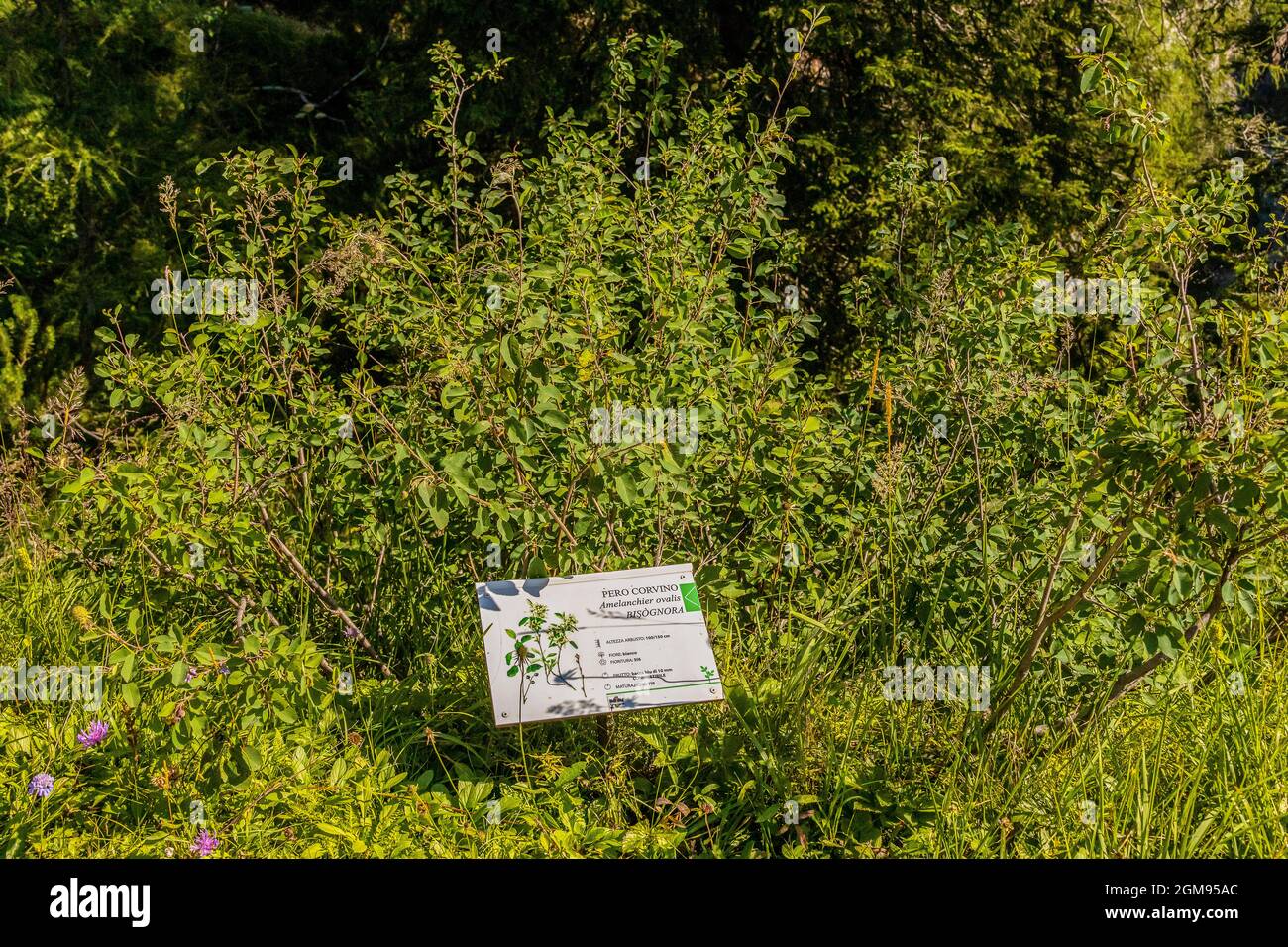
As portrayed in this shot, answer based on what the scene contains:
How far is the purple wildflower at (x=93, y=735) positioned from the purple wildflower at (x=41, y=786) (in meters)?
0.12

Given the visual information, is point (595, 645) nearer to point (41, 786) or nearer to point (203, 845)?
point (203, 845)

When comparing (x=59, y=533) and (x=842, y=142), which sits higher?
(x=842, y=142)

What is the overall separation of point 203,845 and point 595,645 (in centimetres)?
102

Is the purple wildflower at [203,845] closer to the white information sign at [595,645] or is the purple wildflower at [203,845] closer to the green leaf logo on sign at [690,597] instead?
the white information sign at [595,645]

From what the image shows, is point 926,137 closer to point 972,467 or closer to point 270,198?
point 972,467

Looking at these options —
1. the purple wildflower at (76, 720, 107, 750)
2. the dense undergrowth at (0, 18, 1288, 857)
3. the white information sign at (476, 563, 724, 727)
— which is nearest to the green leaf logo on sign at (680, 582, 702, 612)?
the white information sign at (476, 563, 724, 727)

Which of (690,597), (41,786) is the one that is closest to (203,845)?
(41,786)

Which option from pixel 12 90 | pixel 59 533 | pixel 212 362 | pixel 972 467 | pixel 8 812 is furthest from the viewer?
pixel 12 90

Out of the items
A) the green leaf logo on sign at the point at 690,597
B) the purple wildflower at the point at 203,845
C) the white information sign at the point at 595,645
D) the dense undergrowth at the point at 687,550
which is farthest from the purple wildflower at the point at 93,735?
the green leaf logo on sign at the point at 690,597

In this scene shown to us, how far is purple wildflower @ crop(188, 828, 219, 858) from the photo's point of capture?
2487 mm

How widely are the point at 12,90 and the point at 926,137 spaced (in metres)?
5.12

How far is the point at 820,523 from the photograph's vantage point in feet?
11.7

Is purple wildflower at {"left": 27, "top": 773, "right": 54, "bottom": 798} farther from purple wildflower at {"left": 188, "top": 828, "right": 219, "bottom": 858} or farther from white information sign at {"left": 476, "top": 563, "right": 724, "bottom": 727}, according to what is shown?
white information sign at {"left": 476, "top": 563, "right": 724, "bottom": 727}

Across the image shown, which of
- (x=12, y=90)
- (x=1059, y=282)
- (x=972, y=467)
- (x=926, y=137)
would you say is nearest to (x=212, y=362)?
(x=972, y=467)
